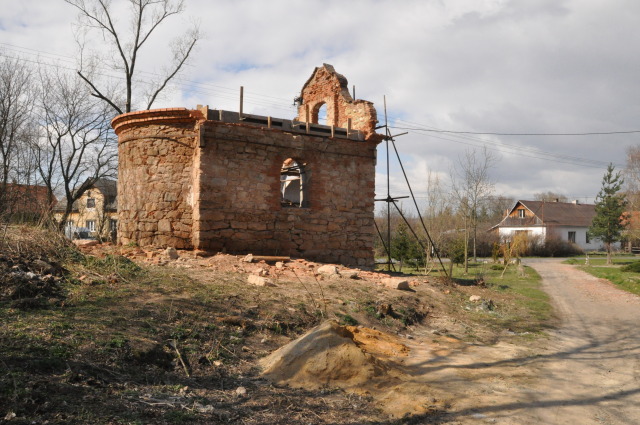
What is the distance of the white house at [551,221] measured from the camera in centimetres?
5084

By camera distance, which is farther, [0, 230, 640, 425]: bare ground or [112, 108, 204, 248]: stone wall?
[112, 108, 204, 248]: stone wall

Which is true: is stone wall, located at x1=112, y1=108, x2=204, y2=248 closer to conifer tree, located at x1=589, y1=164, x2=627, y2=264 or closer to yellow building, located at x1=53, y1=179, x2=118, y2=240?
yellow building, located at x1=53, y1=179, x2=118, y2=240

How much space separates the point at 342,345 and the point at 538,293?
12.3 metres

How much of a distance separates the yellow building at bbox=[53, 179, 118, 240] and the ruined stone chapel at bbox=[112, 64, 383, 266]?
2.08 metres

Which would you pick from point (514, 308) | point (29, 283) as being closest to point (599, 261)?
point (514, 308)

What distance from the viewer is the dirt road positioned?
17.2 ft

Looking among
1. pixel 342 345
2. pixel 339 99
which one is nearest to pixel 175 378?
pixel 342 345

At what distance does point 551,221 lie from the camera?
50.8m

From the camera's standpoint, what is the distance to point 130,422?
4137mm

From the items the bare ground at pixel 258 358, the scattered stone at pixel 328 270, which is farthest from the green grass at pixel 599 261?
the scattered stone at pixel 328 270

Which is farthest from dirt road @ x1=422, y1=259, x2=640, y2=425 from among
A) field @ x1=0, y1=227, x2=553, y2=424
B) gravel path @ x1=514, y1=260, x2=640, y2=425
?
field @ x1=0, y1=227, x2=553, y2=424

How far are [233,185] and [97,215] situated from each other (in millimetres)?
9398

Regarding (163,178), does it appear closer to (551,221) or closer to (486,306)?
(486,306)

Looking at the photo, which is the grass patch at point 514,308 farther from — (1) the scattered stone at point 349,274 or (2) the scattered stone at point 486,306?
(1) the scattered stone at point 349,274
